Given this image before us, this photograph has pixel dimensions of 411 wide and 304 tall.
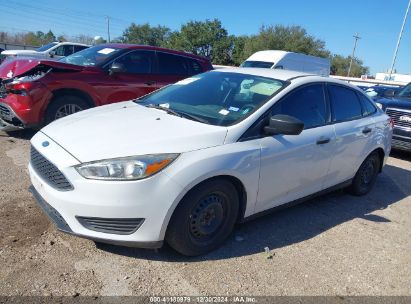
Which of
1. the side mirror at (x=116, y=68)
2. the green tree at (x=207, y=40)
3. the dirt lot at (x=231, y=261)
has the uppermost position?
the green tree at (x=207, y=40)

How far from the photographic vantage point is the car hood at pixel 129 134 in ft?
9.50

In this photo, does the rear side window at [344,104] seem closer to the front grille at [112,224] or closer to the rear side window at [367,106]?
the rear side window at [367,106]

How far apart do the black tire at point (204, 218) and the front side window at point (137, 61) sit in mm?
4366

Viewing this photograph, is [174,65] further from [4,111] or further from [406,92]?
[406,92]

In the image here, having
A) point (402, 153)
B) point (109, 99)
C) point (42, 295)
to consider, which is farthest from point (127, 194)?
point (402, 153)

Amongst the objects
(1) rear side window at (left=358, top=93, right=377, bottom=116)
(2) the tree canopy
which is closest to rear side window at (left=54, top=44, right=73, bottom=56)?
(1) rear side window at (left=358, top=93, right=377, bottom=116)

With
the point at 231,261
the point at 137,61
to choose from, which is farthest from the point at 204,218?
the point at 137,61

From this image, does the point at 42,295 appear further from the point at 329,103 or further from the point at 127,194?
the point at 329,103

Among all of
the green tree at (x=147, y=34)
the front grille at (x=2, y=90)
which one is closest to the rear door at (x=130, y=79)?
the front grille at (x=2, y=90)

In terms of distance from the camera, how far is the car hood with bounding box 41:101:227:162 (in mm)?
2896

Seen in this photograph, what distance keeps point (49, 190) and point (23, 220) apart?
0.90 metres

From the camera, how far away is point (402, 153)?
9031mm

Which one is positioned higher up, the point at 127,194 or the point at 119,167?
the point at 119,167

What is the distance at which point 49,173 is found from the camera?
9.82ft
